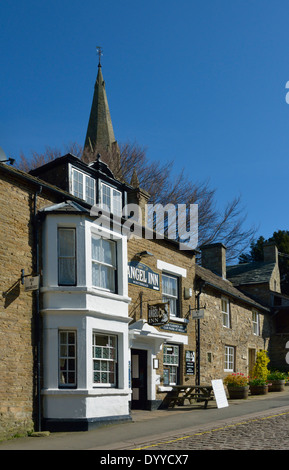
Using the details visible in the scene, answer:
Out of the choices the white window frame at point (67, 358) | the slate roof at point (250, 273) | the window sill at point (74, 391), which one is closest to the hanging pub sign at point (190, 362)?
the window sill at point (74, 391)

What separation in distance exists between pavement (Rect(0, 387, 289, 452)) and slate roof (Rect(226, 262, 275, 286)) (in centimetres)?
1726

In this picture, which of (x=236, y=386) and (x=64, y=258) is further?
(x=236, y=386)

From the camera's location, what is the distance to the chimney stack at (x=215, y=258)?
30703 millimetres

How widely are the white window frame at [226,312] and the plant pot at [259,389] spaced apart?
9.78ft

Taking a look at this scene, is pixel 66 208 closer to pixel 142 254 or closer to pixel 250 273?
pixel 142 254

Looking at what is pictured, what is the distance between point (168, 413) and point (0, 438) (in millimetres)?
6855

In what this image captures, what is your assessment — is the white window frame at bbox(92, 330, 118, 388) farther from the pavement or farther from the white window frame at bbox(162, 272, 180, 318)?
the white window frame at bbox(162, 272, 180, 318)

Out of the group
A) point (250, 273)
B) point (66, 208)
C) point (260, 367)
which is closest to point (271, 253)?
point (250, 273)

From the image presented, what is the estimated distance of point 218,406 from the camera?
18.6 metres

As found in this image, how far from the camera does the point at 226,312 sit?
85.7ft

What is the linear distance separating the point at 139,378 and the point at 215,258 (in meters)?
13.5

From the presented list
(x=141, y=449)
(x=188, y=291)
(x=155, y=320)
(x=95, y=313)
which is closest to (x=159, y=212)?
(x=188, y=291)

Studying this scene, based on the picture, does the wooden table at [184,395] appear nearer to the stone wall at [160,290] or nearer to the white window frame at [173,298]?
the stone wall at [160,290]

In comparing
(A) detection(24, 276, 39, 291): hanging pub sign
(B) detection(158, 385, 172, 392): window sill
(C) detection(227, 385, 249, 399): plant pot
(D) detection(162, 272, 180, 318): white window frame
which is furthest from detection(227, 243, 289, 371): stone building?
(A) detection(24, 276, 39, 291): hanging pub sign
